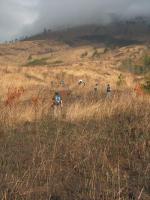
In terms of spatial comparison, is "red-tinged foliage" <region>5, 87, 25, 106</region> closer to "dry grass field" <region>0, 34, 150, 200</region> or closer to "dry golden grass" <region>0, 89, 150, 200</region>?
"dry grass field" <region>0, 34, 150, 200</region>

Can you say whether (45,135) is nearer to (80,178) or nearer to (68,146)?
(68,146)

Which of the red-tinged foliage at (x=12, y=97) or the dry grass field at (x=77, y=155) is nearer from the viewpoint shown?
the dry grass field at (x=77, y=155)

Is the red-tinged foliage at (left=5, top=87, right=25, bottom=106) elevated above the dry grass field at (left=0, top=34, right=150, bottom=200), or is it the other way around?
the red-tinged foliage at (left=5, top=87, right=25, bottom=106)

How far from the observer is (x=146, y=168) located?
5277 mm

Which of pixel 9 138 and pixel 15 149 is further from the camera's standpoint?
pixel 9 138

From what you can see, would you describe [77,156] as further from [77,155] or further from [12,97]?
[12,97]

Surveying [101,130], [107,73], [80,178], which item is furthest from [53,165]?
[107,73]

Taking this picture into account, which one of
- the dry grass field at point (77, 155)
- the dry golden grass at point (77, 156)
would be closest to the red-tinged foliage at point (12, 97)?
the dry grass field at point (77, 155)

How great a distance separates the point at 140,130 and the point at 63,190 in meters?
2.72

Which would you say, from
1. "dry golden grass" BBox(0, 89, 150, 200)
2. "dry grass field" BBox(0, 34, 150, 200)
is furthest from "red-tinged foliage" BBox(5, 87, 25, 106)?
"dry golden grass" BBox(0, 89, 150, 200)

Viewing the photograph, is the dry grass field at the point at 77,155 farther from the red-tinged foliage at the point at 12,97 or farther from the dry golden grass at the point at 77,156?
the red-tinged foliage at the point at 12,97

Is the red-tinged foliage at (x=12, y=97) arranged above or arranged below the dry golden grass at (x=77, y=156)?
above

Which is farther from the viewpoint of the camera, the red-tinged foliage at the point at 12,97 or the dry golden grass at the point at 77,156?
the red-tinged foliage at the point at 12,97

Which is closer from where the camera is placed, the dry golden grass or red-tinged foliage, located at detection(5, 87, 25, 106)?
the dry golden grass
